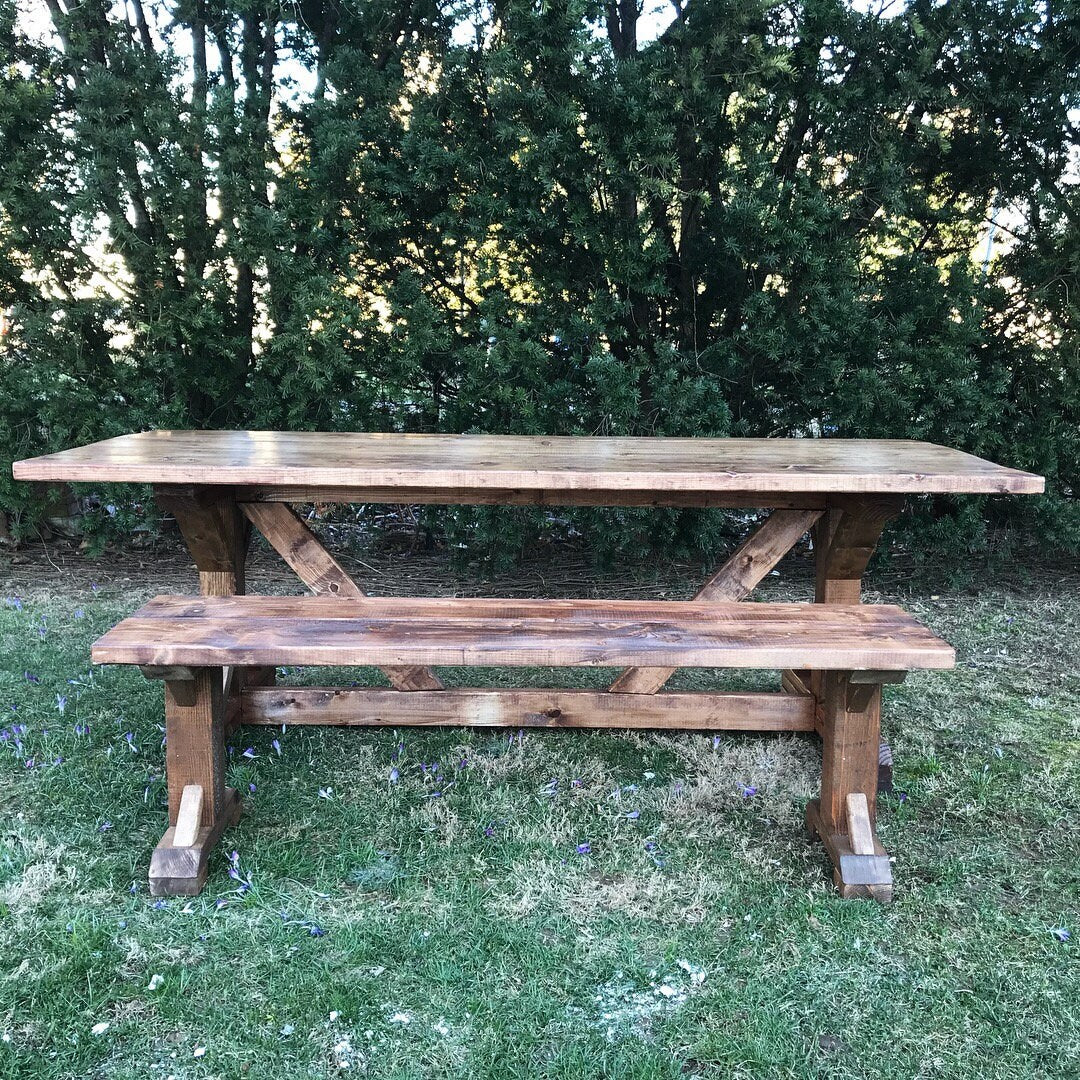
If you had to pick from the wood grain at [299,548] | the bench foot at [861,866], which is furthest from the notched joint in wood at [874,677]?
the wood grain at [299,548]

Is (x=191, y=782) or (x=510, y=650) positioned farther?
(x=191, y=782)

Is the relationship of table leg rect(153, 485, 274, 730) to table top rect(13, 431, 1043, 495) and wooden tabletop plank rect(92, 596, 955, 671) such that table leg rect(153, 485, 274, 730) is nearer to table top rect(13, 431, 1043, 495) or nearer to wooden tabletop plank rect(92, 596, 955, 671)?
table top rect(13, 431, 1043, 495)

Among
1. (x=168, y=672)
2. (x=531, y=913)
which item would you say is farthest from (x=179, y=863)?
(x=531, y=913)

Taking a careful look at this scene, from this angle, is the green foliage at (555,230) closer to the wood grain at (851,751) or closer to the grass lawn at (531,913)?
the grass lawn at (531,913)

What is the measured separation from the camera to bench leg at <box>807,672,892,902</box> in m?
2.24

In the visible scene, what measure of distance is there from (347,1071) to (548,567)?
12.5 feet

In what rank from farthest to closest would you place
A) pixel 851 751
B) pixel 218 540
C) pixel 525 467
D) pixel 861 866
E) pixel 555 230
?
pixel 555 230
pixel 218 540
pixel 525 467
pixel 851 751
pixel 861 866

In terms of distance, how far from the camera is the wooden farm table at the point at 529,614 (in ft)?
7.12

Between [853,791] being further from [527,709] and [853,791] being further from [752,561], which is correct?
[527,709]

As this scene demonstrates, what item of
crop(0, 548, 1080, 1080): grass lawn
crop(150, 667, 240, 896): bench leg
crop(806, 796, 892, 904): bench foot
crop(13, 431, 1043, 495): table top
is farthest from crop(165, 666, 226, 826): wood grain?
crop(806, 796, 892, 904): bench foot

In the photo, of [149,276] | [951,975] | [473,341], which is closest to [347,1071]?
[951,975]

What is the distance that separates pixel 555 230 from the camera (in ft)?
14.6

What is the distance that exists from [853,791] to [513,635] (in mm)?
1020

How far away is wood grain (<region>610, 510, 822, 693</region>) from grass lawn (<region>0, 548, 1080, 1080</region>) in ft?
1.06
